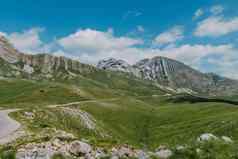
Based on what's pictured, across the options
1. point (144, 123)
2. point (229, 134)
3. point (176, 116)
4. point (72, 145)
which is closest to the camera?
point (72, 145)

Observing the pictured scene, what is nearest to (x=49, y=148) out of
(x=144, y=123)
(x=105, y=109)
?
(x=144, y=123)

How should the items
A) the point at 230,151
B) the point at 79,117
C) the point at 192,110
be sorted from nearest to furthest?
the point at 230,151
the point at 79,117
the point at 192,110

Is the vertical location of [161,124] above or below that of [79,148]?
below

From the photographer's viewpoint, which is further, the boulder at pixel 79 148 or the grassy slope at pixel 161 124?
the grassy slope at pixel 161 124

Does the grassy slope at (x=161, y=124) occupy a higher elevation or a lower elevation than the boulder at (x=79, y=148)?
lower

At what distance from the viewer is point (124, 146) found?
31.8m

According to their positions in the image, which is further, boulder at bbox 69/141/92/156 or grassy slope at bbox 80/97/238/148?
grassy slope at bbox 80/97/238/148

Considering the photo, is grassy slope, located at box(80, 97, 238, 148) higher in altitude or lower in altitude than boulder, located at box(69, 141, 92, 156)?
lower

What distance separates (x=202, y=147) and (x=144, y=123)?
8863 centimetres

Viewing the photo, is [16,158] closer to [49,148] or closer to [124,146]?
[49,148]

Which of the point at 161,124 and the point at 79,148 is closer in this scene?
the point at 79,148

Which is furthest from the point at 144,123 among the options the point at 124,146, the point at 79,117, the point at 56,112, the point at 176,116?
the point at 124,146

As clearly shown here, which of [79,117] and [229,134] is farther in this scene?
[79,117]

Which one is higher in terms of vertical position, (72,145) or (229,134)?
(72,145)
